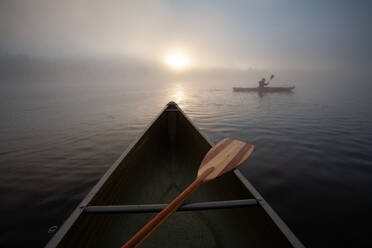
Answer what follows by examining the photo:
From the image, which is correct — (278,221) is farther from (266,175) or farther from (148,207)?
(266,175)

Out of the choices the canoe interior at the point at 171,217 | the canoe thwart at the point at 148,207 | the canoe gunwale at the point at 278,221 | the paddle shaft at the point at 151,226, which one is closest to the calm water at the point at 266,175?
the canoe interior at the point at 171,217

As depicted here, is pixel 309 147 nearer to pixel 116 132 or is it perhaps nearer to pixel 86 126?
pixel 116 132

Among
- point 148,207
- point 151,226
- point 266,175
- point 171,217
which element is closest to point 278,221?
point 151,226

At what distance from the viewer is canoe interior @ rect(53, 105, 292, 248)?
1.66m

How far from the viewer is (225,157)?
8.75 feet

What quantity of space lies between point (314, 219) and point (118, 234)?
145 inches

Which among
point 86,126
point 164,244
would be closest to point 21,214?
point 164,244

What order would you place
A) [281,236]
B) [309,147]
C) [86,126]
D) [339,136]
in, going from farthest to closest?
[86,126] → [339,136] → [309,147] → [281,236]

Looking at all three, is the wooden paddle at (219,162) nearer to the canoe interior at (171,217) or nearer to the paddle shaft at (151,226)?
the paddle shaft at (151,226)

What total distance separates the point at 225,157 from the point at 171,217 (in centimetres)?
141

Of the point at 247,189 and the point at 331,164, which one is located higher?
the point at 247,189

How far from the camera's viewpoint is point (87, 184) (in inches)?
172

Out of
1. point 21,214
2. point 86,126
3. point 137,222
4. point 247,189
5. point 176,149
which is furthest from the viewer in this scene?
point 86,126

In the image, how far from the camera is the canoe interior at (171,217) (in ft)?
5.44
